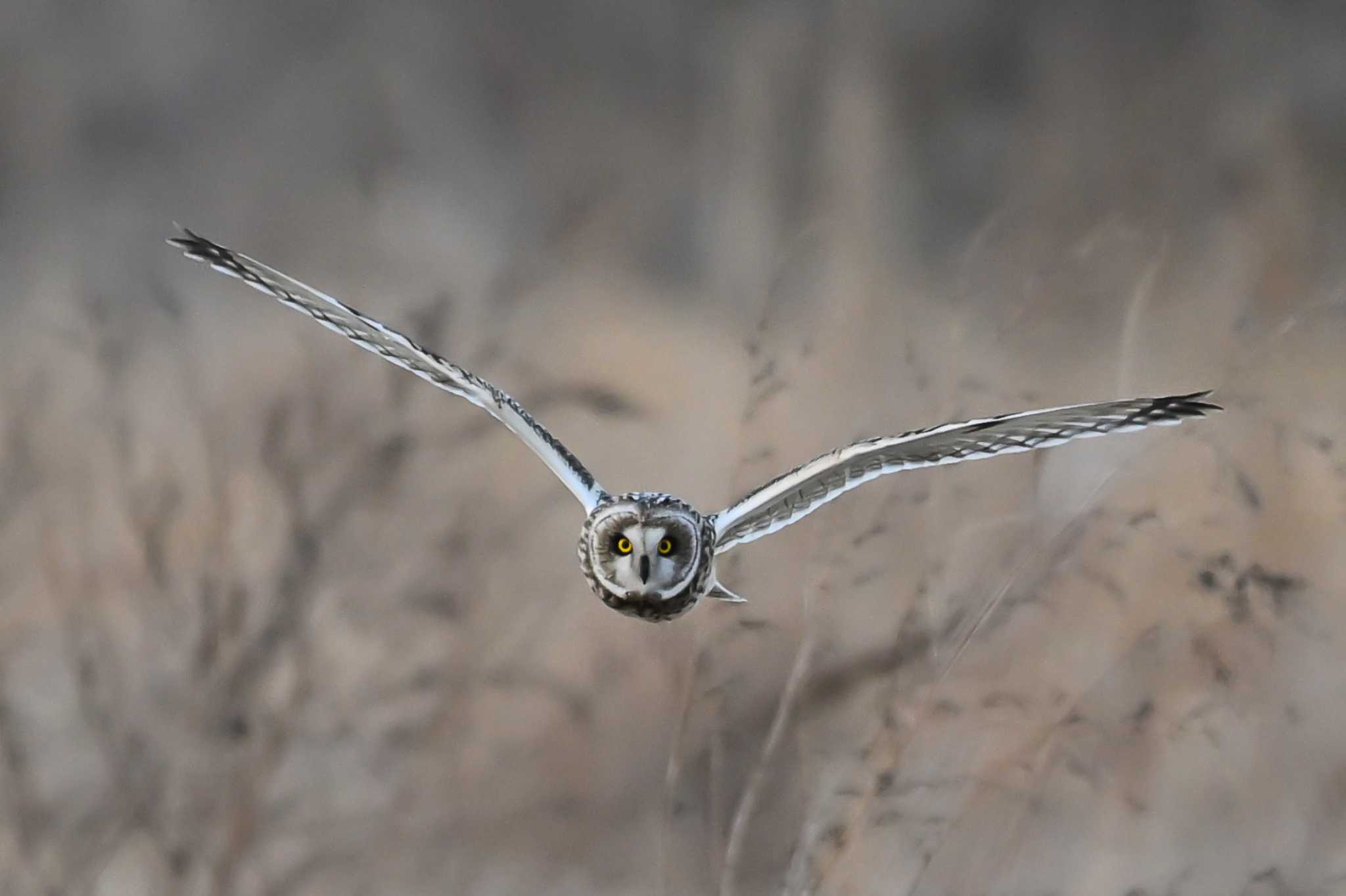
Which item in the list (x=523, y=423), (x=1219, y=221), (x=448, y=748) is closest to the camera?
(x=523, y=423)

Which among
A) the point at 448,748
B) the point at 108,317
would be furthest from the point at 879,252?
the point at 108,317

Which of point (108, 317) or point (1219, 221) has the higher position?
point (1219, 221)

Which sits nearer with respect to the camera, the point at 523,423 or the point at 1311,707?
the point at 523,423

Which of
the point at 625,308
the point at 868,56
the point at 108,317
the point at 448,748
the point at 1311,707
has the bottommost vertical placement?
the point at 448,748

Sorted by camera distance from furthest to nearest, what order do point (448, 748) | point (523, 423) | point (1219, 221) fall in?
1. point (1219, 221)
2. point (448, 748)
3. point (523, 423)

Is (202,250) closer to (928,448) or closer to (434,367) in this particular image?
(434,367)

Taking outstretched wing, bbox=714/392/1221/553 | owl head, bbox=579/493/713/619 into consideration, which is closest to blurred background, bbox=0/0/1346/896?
outstretched wing, bbox=714/392/1221/553

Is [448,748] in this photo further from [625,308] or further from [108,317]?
[108,317]

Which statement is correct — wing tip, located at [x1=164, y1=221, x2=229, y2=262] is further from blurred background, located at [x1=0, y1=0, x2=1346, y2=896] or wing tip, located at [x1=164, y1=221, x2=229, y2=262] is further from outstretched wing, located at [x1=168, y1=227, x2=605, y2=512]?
blurred background, located at [x1=0, y1=0, x2=1346, y2=896]
